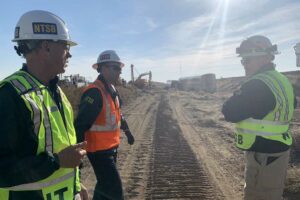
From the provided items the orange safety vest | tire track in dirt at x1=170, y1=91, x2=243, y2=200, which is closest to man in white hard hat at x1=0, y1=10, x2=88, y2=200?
the orange safety vest

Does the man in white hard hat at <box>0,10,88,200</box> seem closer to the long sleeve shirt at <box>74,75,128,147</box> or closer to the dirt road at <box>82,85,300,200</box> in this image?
the long sleeve shirt at <box>74,75,128,147</box>

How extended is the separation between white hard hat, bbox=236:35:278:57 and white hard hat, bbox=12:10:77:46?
223cm

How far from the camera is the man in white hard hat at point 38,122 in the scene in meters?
2.26

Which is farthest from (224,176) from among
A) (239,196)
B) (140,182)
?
(140,182)

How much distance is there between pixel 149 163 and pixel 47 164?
6907 mm

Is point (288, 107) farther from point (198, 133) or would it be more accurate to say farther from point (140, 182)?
point (198, 133)

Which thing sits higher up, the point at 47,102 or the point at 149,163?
the point at 47,102

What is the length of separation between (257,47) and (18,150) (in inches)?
110

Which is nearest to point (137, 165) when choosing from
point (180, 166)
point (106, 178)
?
point (180, 166)

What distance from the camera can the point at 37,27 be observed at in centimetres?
262

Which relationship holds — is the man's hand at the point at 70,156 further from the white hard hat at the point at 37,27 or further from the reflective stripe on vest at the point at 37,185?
the white hard hat at the point at 37,27

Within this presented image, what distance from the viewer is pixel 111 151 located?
4.62 m

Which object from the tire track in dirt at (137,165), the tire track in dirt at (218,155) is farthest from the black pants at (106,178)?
the tire track in dirt at (218,155)

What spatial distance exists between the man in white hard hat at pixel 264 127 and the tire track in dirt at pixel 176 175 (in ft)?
9.57
